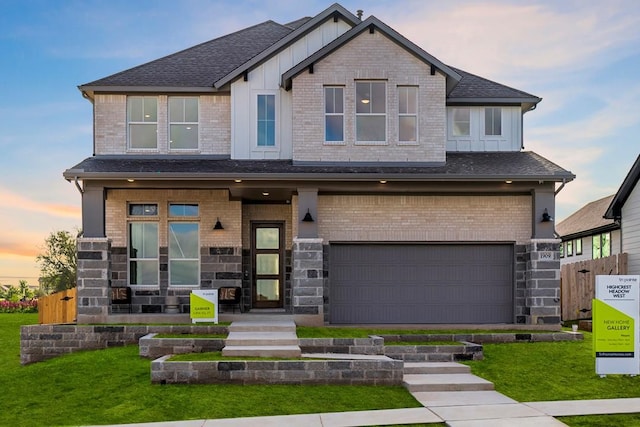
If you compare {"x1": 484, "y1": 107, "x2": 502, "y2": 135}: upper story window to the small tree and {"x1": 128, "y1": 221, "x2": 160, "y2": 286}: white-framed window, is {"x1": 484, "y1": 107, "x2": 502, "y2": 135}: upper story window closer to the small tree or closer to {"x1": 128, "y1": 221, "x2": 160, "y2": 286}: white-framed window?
{"x1": 128, "y1": 221, "x2": 160, "y2": 286}: white-framed window

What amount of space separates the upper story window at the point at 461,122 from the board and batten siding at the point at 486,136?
70mm

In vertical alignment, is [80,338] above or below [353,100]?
below

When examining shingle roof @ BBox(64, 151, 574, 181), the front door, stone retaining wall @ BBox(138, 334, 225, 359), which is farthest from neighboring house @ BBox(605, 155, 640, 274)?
stone retaining wall @ BBox(138, 334, 225, 359)

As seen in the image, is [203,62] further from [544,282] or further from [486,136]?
[544,282]

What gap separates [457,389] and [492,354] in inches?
112

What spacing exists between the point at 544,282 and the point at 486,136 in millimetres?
5092

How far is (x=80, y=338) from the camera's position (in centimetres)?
1416

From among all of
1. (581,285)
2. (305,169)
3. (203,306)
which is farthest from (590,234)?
(203,306)

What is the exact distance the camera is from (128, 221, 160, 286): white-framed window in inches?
664

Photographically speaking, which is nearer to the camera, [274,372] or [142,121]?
[274,372]

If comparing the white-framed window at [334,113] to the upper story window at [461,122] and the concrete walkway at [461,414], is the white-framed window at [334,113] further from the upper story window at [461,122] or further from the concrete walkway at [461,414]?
the concrete walkway at [461,414]

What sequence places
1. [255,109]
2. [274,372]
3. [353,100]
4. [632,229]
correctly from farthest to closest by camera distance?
1. [632,229]
2. [255,109]
3. [353,100]
4. [274,372]

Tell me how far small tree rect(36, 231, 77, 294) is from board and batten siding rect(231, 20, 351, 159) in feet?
90.4

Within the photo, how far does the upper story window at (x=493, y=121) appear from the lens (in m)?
18.4
